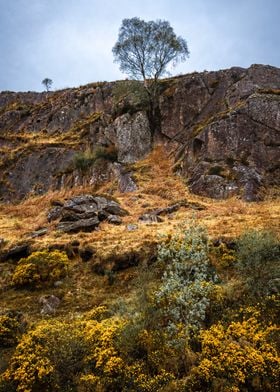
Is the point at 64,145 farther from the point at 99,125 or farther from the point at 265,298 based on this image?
Answer: the point at 265,298

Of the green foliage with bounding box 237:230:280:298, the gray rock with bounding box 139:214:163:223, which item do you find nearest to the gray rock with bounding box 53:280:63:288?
the green foliage with bounding box 237:230:280:298

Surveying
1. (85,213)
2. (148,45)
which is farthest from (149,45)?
(85,213)

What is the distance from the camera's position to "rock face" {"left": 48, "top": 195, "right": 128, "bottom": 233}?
106ft

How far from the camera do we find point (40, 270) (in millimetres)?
25328

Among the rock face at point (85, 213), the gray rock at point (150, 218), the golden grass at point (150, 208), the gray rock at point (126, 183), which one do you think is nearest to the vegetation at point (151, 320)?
the golden grass at point (150, 208)

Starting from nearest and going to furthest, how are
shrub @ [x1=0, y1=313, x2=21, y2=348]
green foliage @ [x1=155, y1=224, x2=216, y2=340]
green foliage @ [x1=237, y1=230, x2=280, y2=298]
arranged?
green foliage @ [x1=155, y1=224, x2=216, y2=340], shrub @ [x1=0, y1=313, x2=21, y2=348], green foliage @ [x1=237, y1=230, x2=280, y2=298]

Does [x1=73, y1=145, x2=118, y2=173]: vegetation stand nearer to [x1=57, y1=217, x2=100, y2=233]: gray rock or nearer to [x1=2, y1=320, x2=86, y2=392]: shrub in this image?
[x1=57, y1=217, x2=100, y2=233]: gray rock

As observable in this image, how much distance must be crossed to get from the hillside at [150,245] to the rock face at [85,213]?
120mm

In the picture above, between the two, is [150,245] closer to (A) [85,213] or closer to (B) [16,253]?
(B) [16,253]

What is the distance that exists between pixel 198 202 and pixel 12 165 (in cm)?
3272

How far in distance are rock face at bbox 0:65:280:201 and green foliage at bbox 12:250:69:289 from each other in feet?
56.9

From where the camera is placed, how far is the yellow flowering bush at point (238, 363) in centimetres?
1434

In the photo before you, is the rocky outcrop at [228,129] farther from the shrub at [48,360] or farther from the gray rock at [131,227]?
the shrub at [48,360]

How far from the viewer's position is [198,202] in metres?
36.8
